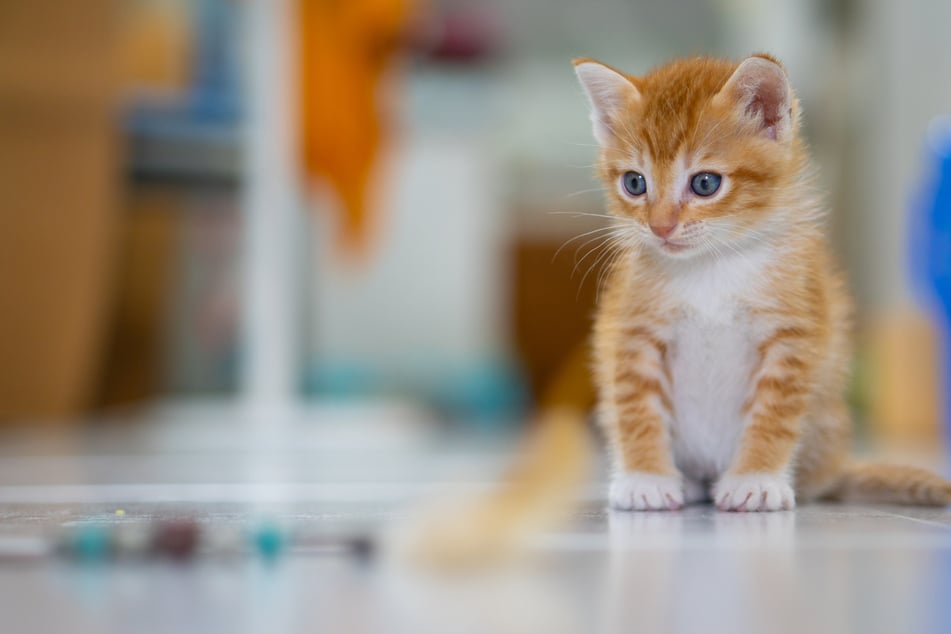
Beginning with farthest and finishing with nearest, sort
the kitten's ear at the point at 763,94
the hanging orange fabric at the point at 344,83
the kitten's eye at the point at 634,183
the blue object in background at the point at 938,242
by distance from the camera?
the hanging orange fabric at the point at 344,83 → the blue object in background at the point at 938,242 → the kitten's eye at the point at 634,183 → the kitten's ear at the point at 763,94

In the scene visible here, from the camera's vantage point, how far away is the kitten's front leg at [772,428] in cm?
92

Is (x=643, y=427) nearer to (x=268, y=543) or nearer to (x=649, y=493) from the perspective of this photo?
(x=649, y=493)

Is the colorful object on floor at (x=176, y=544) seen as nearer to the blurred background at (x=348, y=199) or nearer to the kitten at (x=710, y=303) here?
the kitten at (x=710, y=303)

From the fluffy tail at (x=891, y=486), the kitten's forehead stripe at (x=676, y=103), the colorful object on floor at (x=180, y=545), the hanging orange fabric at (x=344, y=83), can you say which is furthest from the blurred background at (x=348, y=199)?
the colorful object on floor at (x=180, y=545)

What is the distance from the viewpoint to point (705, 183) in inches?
37.4

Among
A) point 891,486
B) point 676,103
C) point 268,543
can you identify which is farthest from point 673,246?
point 268,543

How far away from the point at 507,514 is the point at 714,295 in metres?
0.34

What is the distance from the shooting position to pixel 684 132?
932 mm

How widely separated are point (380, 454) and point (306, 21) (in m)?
1.63

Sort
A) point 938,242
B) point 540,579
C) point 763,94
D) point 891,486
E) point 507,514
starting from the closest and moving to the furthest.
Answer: point 540,579 → point 507,514 → point 763,94 → point 891,486 → point 938,242

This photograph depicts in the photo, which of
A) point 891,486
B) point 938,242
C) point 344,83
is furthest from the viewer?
point 344,83

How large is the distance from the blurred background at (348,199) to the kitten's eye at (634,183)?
0.55m

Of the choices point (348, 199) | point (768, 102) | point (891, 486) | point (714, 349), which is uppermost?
→ point (348, 199)

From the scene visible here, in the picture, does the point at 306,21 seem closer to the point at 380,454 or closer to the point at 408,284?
the point at 380,454
